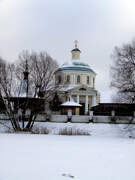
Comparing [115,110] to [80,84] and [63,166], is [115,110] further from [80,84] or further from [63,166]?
[63,166]

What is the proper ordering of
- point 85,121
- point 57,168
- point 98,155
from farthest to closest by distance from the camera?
1. point 85,121
2. point 98,155
3. point 57,168

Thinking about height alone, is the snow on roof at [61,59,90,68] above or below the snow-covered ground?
above

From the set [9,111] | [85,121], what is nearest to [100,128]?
[85,121]

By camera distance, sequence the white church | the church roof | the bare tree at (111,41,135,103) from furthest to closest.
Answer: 1. the church roof
2. the white church
3. the bare tree at (111,41,135,103)

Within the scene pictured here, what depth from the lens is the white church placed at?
1458 inches

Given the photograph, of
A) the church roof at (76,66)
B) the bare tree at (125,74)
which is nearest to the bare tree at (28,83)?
the bare tree at (125,74)

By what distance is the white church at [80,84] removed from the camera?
37.0 meters

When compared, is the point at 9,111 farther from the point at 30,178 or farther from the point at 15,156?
the point at 30,178

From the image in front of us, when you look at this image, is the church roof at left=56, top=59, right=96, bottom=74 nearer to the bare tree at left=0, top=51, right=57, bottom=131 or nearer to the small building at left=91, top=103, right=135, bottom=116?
the small building at left=91, top=103, right=135, bottom=116

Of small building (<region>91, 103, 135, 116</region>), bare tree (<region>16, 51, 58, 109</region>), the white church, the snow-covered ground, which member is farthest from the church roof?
the snow-covered ground

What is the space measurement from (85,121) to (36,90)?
8.01 metres

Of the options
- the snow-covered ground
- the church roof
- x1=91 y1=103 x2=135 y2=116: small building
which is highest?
the church roof

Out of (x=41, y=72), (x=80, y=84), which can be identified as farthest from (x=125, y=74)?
(x=80, y=84)

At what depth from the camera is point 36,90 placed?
2214 cm
